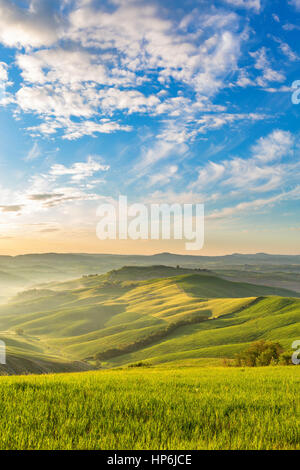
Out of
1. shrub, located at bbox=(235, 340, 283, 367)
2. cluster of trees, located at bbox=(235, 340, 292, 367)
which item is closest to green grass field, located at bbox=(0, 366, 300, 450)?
cluster of trees, located at bbox=(235, 340, 292, 367)

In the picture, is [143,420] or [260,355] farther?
[260,355]

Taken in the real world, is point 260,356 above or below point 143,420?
below

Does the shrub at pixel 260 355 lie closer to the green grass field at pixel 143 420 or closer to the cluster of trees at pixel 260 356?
the cluster of trees at pixel 260 356

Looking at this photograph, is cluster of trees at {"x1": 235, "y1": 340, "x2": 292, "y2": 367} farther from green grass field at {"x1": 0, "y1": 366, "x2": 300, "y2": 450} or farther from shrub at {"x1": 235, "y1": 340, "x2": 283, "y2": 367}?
green grass field at {"x1": 0, "y1": 366, "x2": 300, "y2": 450}

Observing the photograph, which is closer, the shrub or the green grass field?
the green grass field

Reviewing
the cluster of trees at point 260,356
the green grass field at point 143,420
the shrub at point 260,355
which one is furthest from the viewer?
the shrub at point 260,355

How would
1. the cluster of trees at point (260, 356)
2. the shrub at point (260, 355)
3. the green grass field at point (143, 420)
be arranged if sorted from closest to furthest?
the green grass field at point (143, 420)
the cluster of trees at point (260, 356)
the shrub at point (260, 355)

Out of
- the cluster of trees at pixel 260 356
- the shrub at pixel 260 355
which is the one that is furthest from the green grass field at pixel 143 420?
the shrub at pixel 260 355

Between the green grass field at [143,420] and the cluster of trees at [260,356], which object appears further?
the cluster of trees at [260,356]

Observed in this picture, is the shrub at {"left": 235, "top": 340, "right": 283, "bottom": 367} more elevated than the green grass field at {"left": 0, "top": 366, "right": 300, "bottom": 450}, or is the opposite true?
the green grass field at {"left": 0, "top": 366, "right": 300, "bottom": 450}

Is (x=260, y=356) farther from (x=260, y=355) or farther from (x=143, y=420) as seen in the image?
(x=143, y=420)

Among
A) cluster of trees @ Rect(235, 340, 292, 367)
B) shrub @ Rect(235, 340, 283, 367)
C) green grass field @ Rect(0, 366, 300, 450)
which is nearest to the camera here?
green grass field @ Rect(0, 366, 300, 450)

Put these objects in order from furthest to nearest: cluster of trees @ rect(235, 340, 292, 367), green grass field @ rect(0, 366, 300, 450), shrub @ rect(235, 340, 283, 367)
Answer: shrub @ rect(235, 340, 283, 367)
cluster of trees @ rect(235, 340, 292, 367)
green grass field @ rect(0, 366, 300, 450)

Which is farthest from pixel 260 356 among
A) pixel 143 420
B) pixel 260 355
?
pixel 143 420
